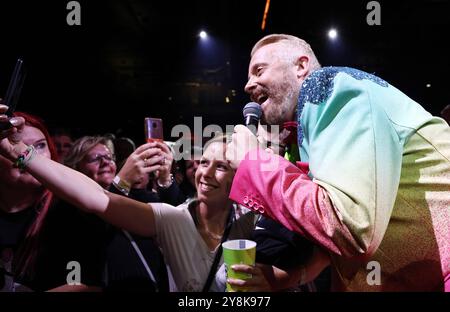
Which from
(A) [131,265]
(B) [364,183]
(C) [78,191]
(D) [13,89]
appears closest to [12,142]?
(D) [13,89]

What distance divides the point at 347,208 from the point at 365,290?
504mm

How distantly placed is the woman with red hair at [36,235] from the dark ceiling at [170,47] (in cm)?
272

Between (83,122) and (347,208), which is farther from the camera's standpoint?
(83,122)

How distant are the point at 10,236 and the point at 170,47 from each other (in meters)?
8.28

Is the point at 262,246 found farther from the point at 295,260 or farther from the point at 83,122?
the point at 83,122

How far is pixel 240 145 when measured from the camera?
3.82 feet

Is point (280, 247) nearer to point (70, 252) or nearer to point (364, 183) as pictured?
point (364, 183)

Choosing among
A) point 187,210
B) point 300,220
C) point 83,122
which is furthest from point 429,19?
point 83,122

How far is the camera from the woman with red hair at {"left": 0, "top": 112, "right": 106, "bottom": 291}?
1.75 metres

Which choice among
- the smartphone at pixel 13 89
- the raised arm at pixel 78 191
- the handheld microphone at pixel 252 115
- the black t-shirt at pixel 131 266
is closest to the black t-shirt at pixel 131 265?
the black t-shirt at pixel 131 266

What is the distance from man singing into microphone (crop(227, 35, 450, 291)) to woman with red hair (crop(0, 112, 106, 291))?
1101 millimetres

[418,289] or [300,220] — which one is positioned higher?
[300,220]
